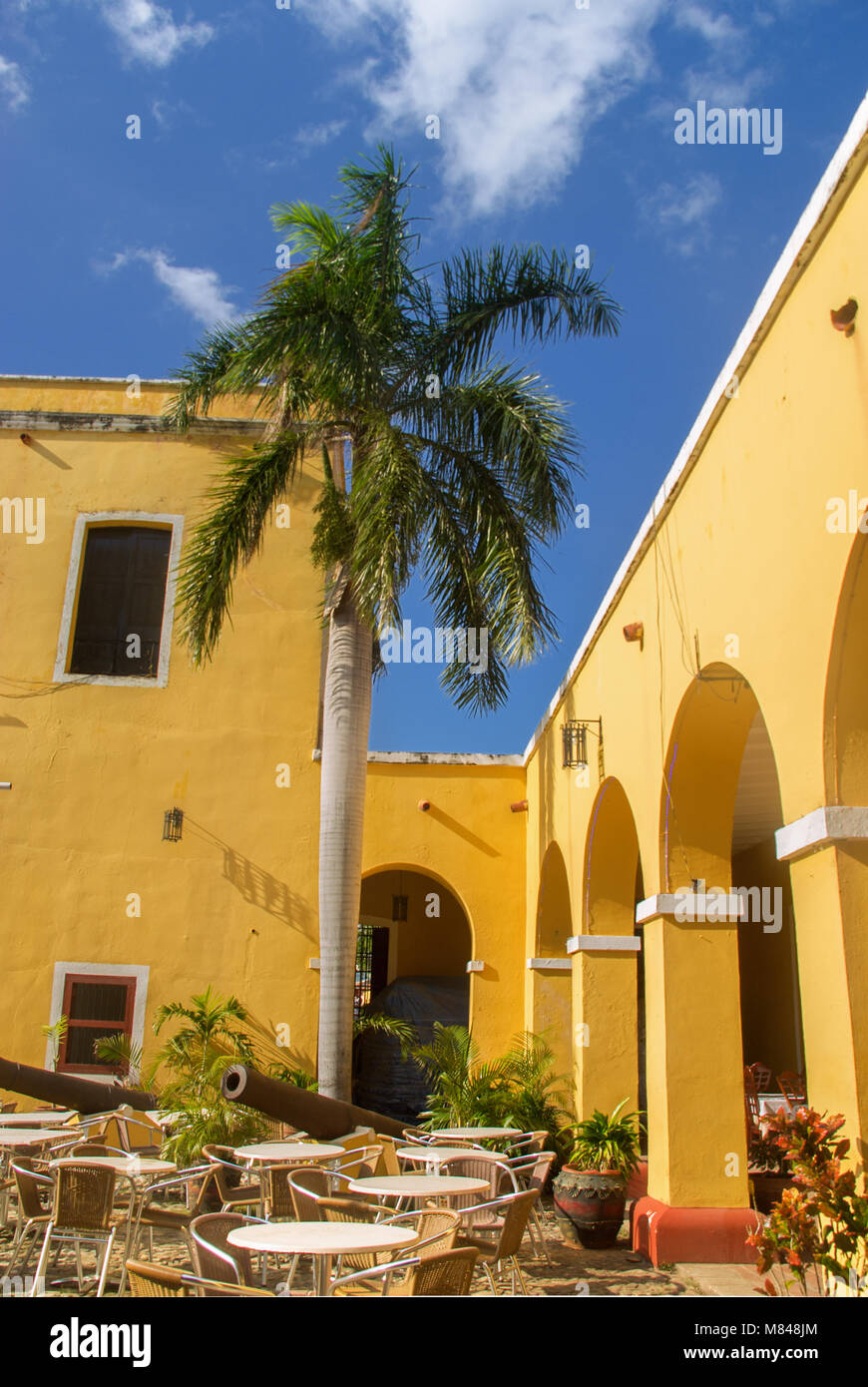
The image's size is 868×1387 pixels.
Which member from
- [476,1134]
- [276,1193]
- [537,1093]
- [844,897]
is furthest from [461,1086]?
[844,897]

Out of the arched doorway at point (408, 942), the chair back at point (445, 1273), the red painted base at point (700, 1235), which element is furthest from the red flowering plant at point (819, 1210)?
the arched doorway at point (408, 942)

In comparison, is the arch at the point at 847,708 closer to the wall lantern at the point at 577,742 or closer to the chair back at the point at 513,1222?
the chair back at the point at 513,1222

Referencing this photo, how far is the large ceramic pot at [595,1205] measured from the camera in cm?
809

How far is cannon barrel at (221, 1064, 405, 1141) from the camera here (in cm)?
793

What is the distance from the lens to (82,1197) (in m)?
6.03

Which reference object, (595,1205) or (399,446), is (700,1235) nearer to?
(595,1205)

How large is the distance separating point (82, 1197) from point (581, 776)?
231 inches

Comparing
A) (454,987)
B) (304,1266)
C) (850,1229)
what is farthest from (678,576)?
(454,987)

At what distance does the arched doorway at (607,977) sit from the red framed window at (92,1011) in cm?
559

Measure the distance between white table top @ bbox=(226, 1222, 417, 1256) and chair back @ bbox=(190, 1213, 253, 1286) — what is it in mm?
61

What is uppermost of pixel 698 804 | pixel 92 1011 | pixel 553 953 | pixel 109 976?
pixel 698 804

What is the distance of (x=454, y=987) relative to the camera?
18.4 meters

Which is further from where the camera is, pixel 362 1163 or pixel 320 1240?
pixel 362 1163
